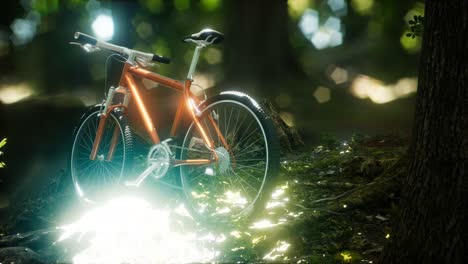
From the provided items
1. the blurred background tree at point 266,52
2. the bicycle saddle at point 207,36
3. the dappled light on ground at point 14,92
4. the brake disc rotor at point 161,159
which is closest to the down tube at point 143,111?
the brake disc rotor at point 161,159

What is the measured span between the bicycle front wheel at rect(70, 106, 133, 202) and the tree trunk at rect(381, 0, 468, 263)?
3.11 m

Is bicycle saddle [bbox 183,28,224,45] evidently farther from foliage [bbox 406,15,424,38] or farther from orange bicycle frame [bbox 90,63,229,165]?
foliage [bbox 406,15,424,38]

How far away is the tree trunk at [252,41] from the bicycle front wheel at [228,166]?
3.25m

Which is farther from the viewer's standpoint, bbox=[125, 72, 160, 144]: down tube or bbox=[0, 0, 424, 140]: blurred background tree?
bbox=[0, 0, 424, 140]: blurred background tree

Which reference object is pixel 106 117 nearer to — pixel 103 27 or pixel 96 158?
pixel 96 158

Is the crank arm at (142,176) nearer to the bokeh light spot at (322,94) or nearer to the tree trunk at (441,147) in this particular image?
the tree trunk at (441,147)

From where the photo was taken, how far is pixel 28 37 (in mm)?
8031

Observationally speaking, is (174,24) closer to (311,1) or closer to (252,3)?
(252,3)

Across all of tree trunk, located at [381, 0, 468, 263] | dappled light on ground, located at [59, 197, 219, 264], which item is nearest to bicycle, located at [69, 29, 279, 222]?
dappled light on ground, located at [59, 197, 219, 264]

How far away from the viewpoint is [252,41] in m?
7.39

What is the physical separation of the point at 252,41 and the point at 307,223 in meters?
4.49

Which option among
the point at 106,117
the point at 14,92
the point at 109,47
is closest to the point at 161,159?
the point at 106,117

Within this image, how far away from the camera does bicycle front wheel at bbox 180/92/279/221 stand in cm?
354

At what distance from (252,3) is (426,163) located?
5.50 meters
